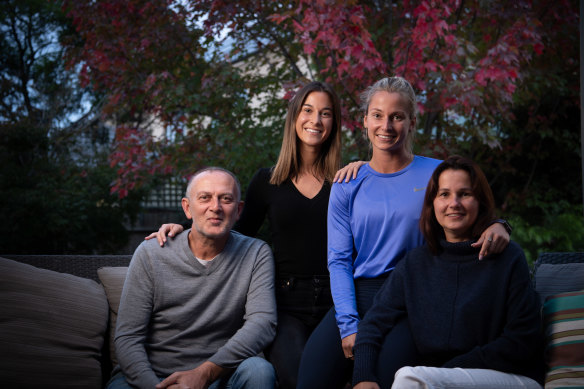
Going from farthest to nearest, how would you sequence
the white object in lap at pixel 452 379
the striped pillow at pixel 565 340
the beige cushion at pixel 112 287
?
the beige cushion at pixel 112 287, the striped pillow at pixel 565 340, the white object in lap at pixel 452 379

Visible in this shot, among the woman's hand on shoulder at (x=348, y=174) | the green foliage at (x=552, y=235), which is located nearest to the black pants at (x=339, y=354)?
the woman's hand on shoulder at (x=348, y=174)

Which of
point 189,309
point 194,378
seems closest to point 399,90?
point 189,309

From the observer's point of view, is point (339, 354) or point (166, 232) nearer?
point (339, 354)

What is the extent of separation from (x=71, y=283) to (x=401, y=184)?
1.51 meters

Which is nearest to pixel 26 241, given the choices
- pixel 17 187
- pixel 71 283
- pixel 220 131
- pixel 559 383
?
pixel 17 187

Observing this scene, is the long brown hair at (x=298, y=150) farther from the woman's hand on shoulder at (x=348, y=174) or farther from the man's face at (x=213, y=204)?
the man's face at (x=213, y=204)

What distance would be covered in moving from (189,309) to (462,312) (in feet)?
3.56

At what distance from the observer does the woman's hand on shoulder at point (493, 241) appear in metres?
1.89

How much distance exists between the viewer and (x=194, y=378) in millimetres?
2021

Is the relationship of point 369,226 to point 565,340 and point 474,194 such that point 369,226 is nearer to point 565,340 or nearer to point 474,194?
point 474,194

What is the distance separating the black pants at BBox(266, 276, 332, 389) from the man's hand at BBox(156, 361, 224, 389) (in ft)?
0.98

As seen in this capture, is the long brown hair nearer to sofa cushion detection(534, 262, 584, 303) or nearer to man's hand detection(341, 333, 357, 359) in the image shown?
man's hand detection(341, 333, 357, 359)

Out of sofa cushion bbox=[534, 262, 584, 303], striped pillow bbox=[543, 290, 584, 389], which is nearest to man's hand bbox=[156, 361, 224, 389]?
striped pillow bbox=[543, 290, 584, 389]

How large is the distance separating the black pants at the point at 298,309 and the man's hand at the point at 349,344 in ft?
0.76
